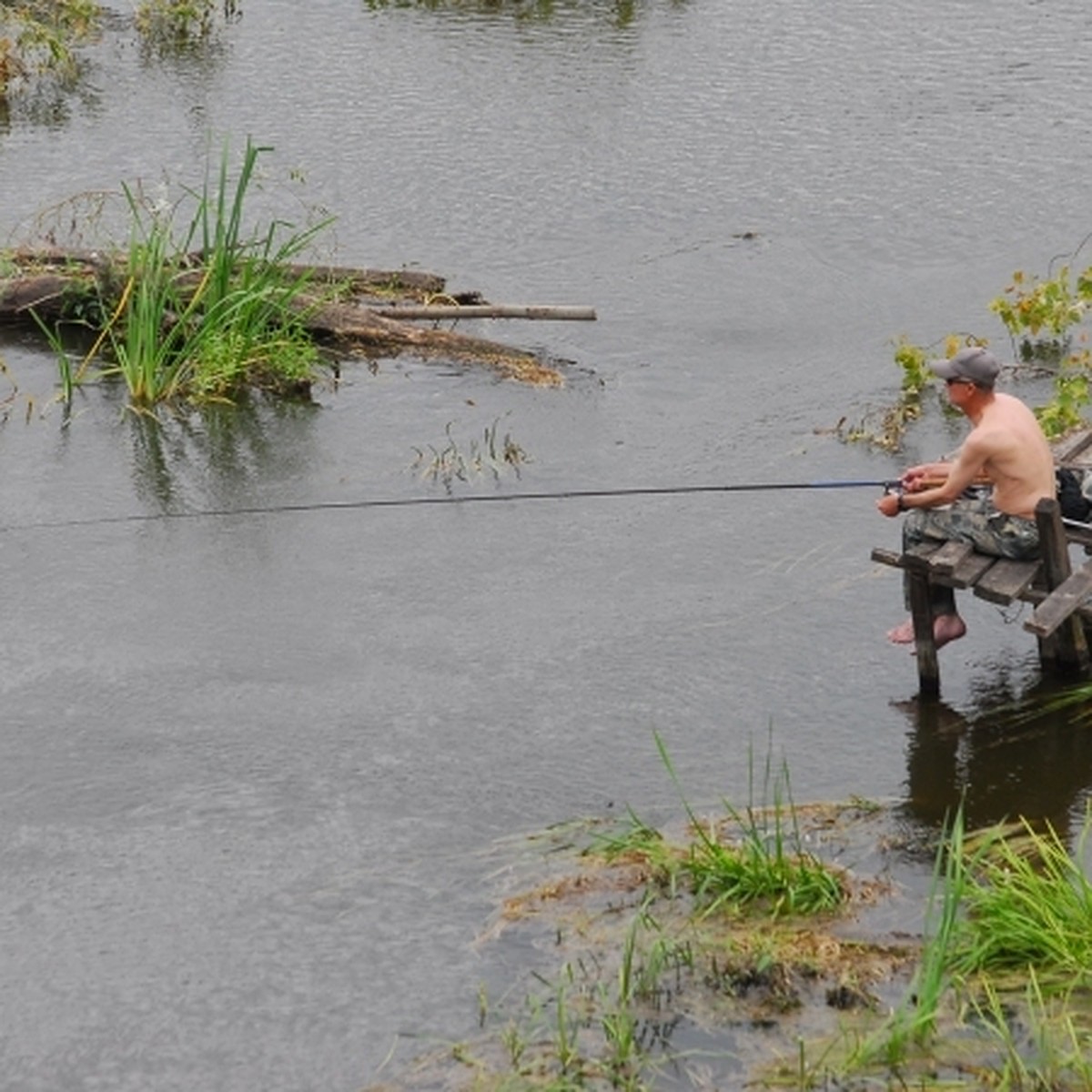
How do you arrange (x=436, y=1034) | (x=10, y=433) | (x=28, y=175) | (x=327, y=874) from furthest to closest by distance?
(x=28, y=175) → (x=10, y=433) → (x=327, y=874) → (x=436, y=1034)

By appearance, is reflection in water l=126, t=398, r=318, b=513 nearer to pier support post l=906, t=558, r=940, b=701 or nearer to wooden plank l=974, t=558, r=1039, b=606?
pier support post l=906, t=558, r=940, b=701

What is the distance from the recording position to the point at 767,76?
734 inches

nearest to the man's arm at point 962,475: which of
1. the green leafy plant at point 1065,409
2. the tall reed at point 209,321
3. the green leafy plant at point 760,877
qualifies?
the green leafy plant at point 760,877

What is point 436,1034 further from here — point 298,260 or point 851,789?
point 298,260

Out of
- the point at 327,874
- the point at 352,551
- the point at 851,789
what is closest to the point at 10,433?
the point at 352,551

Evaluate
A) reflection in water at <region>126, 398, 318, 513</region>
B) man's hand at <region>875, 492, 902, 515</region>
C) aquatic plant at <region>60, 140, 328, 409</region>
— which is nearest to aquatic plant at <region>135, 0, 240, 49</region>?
aquatic plant at <region>60, 140, 328, 409</region>

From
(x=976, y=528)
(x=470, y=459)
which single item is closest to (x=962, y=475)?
(x=976, y=528)

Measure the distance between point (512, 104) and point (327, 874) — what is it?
10943mm

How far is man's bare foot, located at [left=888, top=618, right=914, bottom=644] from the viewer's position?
936 cm

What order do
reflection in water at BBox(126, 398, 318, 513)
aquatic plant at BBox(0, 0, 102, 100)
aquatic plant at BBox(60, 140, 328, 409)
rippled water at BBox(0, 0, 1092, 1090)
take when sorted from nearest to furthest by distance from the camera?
rippled water at BBox(0, 0, 1092, 1090), reflection in water at BBox(126, 398, 318, 513), aquatic plant at BBox(60, 140, 328, 409), aquatic plant at BBox(0, 0, 102, 100)

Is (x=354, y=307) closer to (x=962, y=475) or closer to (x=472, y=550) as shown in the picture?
(x=472, y=550)

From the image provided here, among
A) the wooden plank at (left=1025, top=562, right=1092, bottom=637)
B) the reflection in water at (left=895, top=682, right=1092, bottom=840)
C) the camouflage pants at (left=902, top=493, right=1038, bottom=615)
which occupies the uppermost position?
the camouflage pants at (left=902, top=493, right=1038, bottom=615)

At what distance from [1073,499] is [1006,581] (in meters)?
0.61

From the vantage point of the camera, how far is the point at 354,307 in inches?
535
